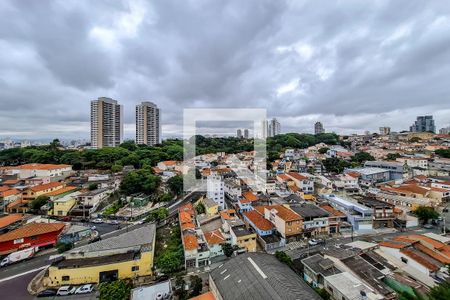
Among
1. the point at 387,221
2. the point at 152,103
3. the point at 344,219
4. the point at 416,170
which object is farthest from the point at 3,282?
the point at 152,103

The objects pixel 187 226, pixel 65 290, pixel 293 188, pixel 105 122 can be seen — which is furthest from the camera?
pixel 105 122

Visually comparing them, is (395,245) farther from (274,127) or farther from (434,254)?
(274,127)

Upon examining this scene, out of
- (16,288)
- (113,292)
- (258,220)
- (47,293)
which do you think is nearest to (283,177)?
(258,220)

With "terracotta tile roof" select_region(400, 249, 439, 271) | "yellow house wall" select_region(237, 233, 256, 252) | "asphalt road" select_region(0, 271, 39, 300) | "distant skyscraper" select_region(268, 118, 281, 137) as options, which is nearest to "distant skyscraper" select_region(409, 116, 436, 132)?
"distant skyscraper" select_region(268, 118, 281, 137)

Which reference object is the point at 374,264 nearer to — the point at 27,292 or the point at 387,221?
the point at 387,221

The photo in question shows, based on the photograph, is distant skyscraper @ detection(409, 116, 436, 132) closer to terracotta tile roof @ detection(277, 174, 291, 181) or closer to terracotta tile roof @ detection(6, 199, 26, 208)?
terracotta tile roof @ detection(277, 174, 291, 181)

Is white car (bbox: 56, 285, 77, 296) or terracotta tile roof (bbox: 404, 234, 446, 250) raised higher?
terracotta tile roof (bbox: 404, 234, 446, 250)

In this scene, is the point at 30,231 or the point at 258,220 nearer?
the point at 30,231
